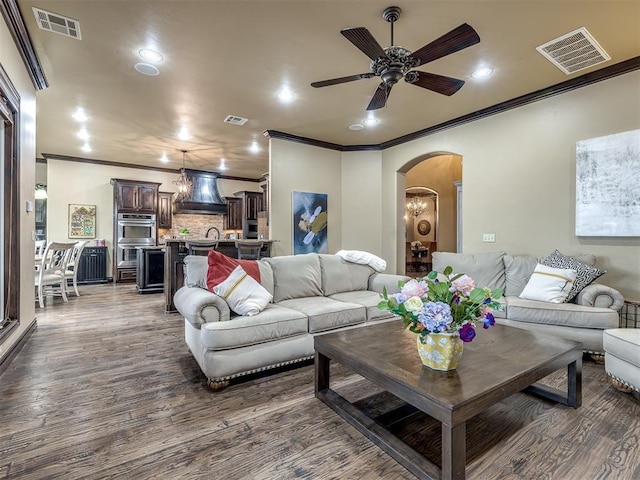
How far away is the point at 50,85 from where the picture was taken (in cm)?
389

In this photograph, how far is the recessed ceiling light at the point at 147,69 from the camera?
340 centimetres

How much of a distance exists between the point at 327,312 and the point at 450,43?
2.31m

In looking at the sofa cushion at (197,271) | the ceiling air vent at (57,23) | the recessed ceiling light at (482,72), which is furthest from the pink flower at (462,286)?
the ceiling air vent at (57,23)

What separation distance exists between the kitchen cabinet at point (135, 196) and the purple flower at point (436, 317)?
7884 mm

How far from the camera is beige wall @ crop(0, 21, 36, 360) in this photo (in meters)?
2.81

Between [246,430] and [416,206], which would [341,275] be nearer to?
[246,430]

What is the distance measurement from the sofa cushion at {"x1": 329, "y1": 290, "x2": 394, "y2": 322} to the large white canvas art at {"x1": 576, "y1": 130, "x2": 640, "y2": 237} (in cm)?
249

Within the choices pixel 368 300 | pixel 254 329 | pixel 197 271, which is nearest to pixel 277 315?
pixel 254 329

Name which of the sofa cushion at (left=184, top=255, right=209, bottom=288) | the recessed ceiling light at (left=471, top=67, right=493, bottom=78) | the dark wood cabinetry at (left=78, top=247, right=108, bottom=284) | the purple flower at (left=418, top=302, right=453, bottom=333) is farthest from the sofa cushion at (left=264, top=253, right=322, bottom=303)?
the dark wood cabinetry at (left=78, top=247, right=108, bottom=284)

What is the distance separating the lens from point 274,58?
10.8ft

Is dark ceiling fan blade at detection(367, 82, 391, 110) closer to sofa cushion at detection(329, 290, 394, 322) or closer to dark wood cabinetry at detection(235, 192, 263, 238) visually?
sofa cushion at detection(329, 290, 394, 322)

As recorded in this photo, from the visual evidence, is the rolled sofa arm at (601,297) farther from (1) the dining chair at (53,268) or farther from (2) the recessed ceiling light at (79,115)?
(1) the dining chair at (53,268)

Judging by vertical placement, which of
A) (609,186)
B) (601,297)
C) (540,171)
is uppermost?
(540,171)

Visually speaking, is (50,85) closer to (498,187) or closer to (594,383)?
(498,187)
